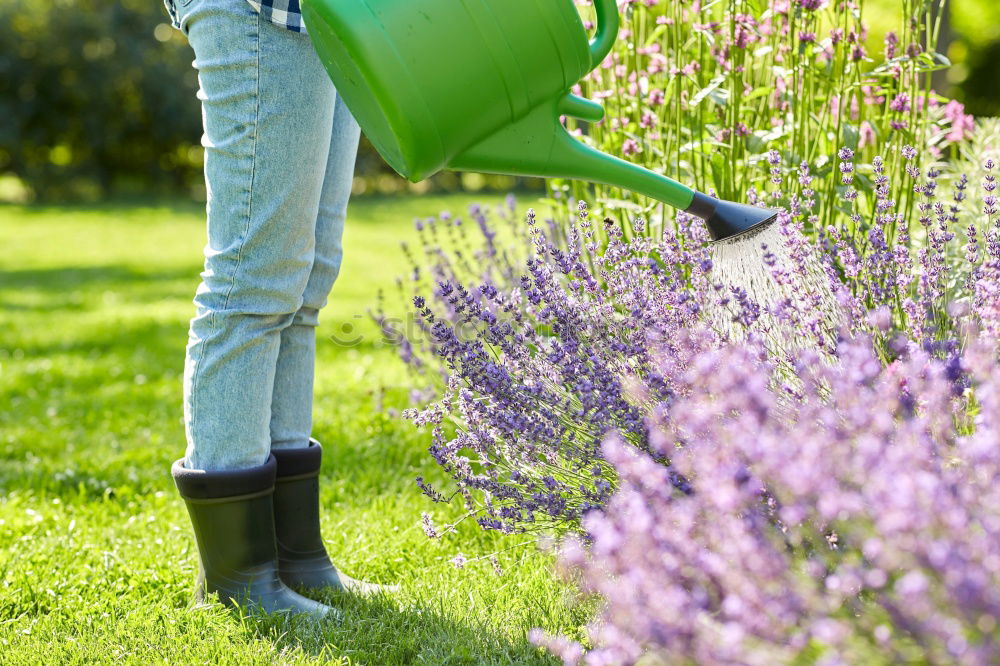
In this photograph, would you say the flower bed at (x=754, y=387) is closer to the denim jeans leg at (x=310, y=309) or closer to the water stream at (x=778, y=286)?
the water stream at (x=778, y=286)

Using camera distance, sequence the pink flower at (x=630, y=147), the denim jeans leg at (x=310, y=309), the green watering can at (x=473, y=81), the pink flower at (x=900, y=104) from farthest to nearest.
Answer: the pink flower at (x=630, y=147), the pink flower at (x=900, y=104), the denim jeans leg at (x=310, y=309), the green watering can at (x=473, y=81)

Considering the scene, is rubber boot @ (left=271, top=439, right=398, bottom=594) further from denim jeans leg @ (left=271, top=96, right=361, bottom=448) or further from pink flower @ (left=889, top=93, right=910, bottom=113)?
pink flower @ (left=889, top=93, right=910, bottom=113)

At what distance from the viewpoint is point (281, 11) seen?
1577 millimetres

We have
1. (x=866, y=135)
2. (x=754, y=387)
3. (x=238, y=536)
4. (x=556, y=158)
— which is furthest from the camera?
(x=866, y=135)

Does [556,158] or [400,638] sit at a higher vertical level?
[556,158]

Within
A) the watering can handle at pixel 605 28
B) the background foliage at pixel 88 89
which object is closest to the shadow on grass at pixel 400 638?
the watering can handle at pixel 605 28

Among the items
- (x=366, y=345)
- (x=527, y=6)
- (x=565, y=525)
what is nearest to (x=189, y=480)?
(x=565, y=525)

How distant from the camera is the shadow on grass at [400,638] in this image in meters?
1.57

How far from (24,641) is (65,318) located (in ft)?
13.3

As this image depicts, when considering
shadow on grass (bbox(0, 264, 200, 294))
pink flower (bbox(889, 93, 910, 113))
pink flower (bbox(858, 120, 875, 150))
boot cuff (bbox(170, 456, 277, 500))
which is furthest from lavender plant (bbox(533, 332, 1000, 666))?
shadow on grass (bbox(0, 264, 200, 294))

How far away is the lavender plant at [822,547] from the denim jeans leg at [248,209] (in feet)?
Answer: 2.89

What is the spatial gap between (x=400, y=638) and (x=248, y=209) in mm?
802

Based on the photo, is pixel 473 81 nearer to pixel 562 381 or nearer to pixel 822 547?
pixel 562 381

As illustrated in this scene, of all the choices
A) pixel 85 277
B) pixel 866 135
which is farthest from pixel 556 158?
pixel 85 277
